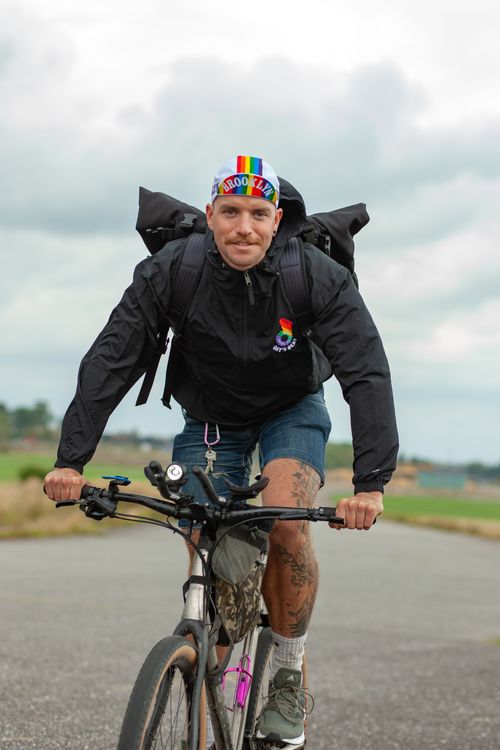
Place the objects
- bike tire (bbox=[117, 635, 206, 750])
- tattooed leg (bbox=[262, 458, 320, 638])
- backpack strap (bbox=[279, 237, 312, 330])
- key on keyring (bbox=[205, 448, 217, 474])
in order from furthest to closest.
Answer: key on keyring (bbox=[205, 448, 217, 474])
tattooed leg (bbox=[262, 458, 320, 638])
backpack strap (bbox=[279, 237, 312, 330])
bike tire (bbox=[117, 635, 206, 750])

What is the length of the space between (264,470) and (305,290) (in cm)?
78

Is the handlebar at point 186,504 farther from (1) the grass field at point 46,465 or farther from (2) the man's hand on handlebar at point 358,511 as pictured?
(1) the grass field at point 46,465

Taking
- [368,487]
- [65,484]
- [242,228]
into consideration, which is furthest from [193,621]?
[242,228]

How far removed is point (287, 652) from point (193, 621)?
109 cm

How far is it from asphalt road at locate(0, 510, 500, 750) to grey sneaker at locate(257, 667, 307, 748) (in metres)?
1.52

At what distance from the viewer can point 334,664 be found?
34.7 ft

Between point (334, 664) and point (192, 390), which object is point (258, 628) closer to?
point (192, 390)

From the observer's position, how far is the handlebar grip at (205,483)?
3561 mm

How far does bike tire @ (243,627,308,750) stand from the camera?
468cm

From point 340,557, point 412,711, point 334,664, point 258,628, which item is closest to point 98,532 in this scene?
point 340,557

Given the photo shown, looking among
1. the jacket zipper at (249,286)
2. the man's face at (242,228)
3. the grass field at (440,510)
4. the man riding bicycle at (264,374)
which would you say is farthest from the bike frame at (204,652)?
the grass field at (440,510)

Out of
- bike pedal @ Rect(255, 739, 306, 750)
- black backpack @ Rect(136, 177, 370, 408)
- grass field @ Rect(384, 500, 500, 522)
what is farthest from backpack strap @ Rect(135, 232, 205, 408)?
grass field @ Rect(384, 500, 500, 522)

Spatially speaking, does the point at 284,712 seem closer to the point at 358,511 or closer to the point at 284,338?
the point at 358,511

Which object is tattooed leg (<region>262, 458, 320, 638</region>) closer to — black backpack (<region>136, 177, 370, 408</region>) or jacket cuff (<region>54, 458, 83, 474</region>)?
black backpack (<region>136, 177, 370, 408</region>)
